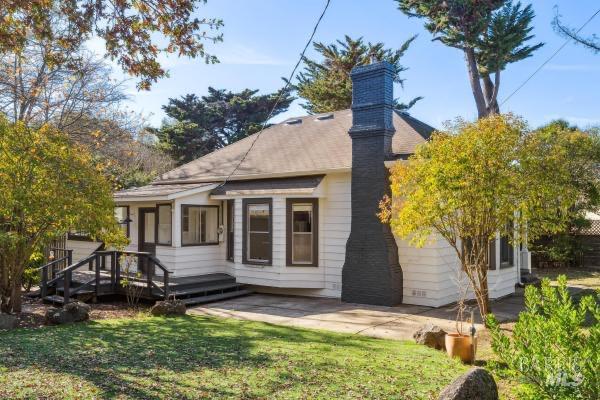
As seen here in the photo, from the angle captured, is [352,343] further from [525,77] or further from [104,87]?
[104,87]

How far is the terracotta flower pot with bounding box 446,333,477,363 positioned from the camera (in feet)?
21.6

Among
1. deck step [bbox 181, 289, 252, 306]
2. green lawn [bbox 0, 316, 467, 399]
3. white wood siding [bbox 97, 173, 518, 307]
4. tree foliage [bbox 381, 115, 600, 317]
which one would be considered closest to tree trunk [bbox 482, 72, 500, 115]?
white wood siding [bbox 97, 173, 518, 307]

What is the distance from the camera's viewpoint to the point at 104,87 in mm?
21094

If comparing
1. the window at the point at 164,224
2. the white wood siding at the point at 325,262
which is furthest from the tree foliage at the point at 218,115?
the white wood siding at the point at 325,262

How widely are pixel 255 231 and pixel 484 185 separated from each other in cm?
681

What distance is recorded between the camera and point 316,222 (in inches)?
488

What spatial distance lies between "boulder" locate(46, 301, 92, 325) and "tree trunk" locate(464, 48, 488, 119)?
19.6 meters

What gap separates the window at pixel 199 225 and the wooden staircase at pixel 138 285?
3.71ft

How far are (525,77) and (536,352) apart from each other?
12385 mm

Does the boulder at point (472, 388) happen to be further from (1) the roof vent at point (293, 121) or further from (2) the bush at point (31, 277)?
(1) the roof vent at point (293, 121)

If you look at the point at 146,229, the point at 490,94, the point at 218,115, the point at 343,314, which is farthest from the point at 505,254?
the point at 218,115

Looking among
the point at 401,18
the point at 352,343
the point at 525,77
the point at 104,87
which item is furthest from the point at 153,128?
the point at 352,343

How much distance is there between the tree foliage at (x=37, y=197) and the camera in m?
9.05

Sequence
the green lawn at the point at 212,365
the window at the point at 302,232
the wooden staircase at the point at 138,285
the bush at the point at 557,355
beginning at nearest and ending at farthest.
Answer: the bush at the point at 557,355 → the green lawn at the point at 212,365 → the wooden staircase at the point at 138,285 → the window at the point at 302,232
